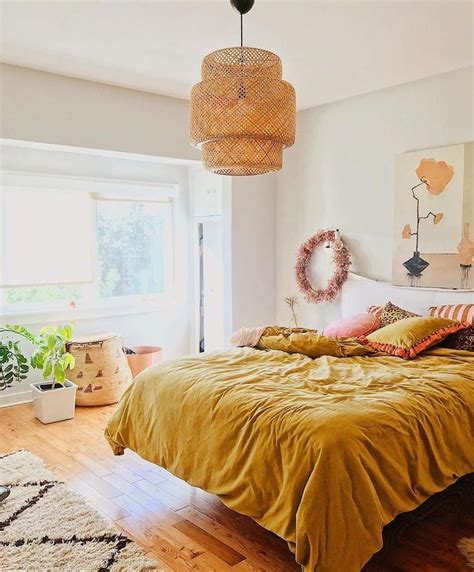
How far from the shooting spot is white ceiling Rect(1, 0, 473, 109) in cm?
301

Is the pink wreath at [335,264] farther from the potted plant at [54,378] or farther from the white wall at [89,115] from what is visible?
the potted plant at [54,378]

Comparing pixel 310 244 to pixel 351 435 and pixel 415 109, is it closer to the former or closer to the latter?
pixel 415 109

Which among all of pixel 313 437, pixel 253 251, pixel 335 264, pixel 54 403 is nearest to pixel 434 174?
pixel 335 264

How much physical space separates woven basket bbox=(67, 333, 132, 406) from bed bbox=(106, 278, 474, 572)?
1548mm

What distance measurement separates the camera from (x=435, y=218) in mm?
4125

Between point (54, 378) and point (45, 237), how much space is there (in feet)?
4.44

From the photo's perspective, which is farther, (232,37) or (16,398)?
(16,398)

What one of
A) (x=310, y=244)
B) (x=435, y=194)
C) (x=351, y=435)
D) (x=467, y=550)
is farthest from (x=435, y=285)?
(x=351, y=435)

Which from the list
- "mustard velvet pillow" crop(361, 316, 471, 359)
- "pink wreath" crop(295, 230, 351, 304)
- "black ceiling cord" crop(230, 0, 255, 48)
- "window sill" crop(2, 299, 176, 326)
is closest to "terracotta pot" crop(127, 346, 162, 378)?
"window sill" crop(2, 299, 176, 326)

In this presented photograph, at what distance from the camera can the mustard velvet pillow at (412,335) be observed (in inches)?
129

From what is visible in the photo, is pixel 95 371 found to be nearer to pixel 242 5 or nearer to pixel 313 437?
pixel 313 437


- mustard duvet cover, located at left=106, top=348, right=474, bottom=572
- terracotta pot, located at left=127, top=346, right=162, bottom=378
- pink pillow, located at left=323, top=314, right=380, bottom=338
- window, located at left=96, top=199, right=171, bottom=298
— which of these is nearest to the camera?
mustard duvet cover, located at left=106, top=348, right=474, bottom=572

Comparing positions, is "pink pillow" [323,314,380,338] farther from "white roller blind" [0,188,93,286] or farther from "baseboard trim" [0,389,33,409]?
"baseboard trim" [0,389,33,409]

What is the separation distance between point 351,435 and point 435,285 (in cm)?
242
